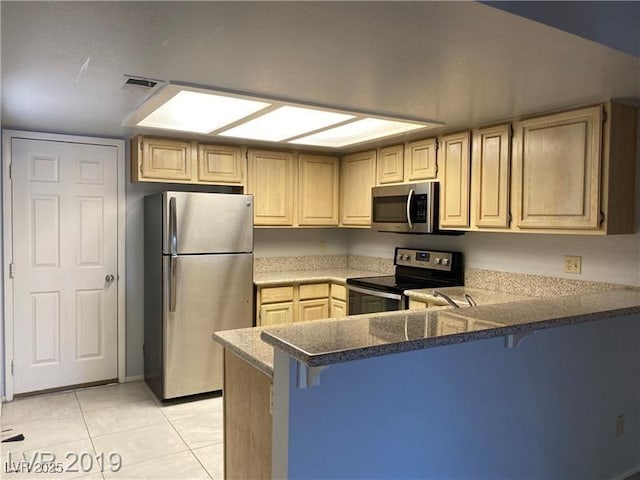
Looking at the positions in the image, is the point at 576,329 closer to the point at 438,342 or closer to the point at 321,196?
the point at 438,342

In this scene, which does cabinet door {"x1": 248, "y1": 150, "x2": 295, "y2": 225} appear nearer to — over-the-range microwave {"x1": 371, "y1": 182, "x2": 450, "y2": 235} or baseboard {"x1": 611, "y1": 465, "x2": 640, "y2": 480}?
over-the-range microwave {"x1": 371, "y1": 182, "x2": 450, "y2": 235}

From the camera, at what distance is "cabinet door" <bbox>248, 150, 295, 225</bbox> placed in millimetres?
4188

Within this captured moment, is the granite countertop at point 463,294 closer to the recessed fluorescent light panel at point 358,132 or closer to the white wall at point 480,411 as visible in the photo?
the white wall at point 480,411

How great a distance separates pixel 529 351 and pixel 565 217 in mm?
1014

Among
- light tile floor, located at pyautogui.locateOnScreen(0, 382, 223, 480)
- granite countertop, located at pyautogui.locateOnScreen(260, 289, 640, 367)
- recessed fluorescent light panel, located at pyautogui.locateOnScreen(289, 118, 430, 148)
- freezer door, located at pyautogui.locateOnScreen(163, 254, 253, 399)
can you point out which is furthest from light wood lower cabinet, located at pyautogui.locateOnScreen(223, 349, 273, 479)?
recessed fluorescent light panel, located at pyautogui.locateOnScreen(289, 118, 430, 148)

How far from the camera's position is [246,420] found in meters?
1.99

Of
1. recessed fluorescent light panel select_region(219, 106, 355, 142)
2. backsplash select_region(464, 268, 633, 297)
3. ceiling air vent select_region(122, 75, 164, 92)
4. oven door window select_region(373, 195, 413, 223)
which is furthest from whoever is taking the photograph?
oven door window select_region(373, 195, 413, 223)

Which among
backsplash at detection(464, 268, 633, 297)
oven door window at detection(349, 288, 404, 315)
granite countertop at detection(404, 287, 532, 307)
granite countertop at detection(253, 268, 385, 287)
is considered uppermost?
backsplash at detection(464, 268, 633, 297)

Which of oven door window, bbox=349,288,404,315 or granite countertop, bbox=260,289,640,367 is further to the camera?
oven door window, bbox=349,288,404,315

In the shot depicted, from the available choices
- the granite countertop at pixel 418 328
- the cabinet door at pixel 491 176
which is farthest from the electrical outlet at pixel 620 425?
the cabinet door at pixel 491 176

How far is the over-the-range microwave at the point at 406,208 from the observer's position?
143 inches

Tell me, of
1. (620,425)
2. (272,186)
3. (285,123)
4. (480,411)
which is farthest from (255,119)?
(620,425)

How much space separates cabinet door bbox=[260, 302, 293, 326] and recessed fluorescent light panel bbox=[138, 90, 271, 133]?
1.56 m

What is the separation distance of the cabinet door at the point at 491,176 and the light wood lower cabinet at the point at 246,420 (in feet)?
6.48
